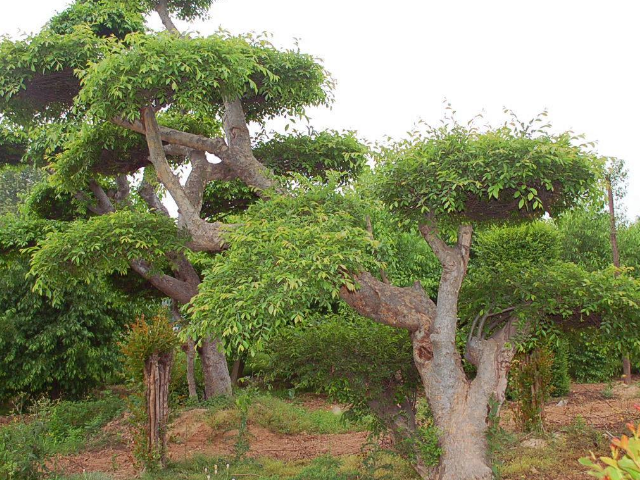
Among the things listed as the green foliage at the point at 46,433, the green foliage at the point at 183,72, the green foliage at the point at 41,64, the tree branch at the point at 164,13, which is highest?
the tree branch at the point at 164,13

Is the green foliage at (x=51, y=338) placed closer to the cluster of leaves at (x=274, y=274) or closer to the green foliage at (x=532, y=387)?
the green foliage at (x=532, y=387)

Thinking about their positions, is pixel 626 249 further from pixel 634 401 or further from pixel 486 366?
pixel 486 366

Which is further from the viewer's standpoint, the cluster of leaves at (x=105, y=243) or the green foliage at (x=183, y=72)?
the cluster of leaves at (x=105, y=243)

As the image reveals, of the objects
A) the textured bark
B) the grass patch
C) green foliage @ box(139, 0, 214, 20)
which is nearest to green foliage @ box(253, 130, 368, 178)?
the textured bark

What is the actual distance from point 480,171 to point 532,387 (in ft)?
14.8

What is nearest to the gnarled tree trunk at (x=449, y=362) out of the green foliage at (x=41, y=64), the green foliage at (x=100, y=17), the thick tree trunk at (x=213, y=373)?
the green foliage at (x=41, y=64)

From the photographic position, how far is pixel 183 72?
6387 millimetres

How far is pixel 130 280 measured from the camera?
40.1 ft

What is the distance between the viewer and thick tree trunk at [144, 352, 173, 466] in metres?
7.91

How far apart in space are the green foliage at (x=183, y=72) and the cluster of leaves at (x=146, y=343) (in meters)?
2.95

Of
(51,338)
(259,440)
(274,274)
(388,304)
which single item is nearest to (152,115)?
(274,274)

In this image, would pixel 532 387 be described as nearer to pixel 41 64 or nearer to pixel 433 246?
pixel 433 246

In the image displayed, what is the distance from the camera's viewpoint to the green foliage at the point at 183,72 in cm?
611

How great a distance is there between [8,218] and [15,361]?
423 cm
